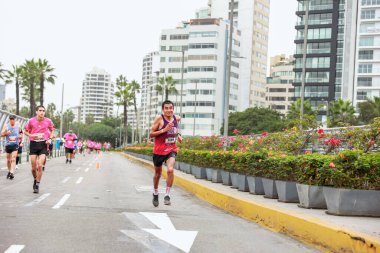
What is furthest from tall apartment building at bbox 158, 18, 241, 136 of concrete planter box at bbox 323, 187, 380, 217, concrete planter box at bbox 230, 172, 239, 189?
concrete planter box at bbox 323, 187, 380, 217

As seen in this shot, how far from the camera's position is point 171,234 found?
23.1ft

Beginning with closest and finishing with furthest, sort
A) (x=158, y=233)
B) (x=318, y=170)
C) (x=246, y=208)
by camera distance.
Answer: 1. (x=158, y=233)
2. (x=318, y=170)
3. (x=246, y=208)

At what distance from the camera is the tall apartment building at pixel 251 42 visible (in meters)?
134

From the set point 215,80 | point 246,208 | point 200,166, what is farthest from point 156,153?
point 215,80

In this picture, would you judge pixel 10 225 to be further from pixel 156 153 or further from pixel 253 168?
pixel 253 168

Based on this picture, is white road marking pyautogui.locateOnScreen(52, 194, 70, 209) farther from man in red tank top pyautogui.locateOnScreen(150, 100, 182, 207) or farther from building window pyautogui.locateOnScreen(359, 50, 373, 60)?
building window pyautogui.locateOnScreen(359, 50, 373, 60)

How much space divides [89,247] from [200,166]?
1278 centimetres

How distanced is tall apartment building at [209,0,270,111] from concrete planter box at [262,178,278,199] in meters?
120

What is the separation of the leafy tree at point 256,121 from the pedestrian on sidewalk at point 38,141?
84442 millimetres

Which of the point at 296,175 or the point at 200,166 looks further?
the point at 200,166

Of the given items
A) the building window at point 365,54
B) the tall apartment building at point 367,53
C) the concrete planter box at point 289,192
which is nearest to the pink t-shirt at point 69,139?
the concrete planter box at point 289,192

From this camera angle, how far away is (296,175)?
9914 mm

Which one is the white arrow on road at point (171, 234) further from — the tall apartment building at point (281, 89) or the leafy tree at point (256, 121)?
the tall apartment building at point (281, 89)

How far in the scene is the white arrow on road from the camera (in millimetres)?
6367
